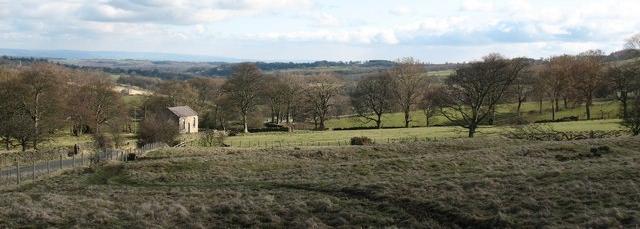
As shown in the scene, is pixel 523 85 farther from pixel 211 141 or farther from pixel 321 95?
pixel 211 141

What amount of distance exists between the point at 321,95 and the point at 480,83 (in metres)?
33.8

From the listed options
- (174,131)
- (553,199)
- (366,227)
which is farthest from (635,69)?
(366,227)

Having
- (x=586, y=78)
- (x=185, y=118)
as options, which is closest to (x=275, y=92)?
(x=185, y=118)

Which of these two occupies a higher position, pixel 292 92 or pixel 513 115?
pixel 292 92

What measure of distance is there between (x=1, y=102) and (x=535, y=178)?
63.9 m

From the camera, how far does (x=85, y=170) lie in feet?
126

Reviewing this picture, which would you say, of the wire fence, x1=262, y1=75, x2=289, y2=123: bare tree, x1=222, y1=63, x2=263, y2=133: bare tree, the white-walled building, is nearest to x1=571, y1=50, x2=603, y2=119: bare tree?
x1=262, y1=75, x2=289, y2=123: bare tree

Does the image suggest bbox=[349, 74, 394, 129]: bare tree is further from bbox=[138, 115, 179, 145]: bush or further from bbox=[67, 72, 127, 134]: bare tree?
bbox=[67, 72, 127, 134]: bare tree

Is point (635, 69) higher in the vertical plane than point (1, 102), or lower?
higher

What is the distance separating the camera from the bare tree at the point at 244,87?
282ft

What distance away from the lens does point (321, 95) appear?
88375 mm

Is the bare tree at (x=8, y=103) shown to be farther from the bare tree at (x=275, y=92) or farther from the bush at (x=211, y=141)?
the bare tree at (x=275, y=92)

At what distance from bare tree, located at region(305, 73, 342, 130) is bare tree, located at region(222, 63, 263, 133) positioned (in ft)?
27.4

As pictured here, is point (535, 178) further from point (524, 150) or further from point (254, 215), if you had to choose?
point (524, 150)
